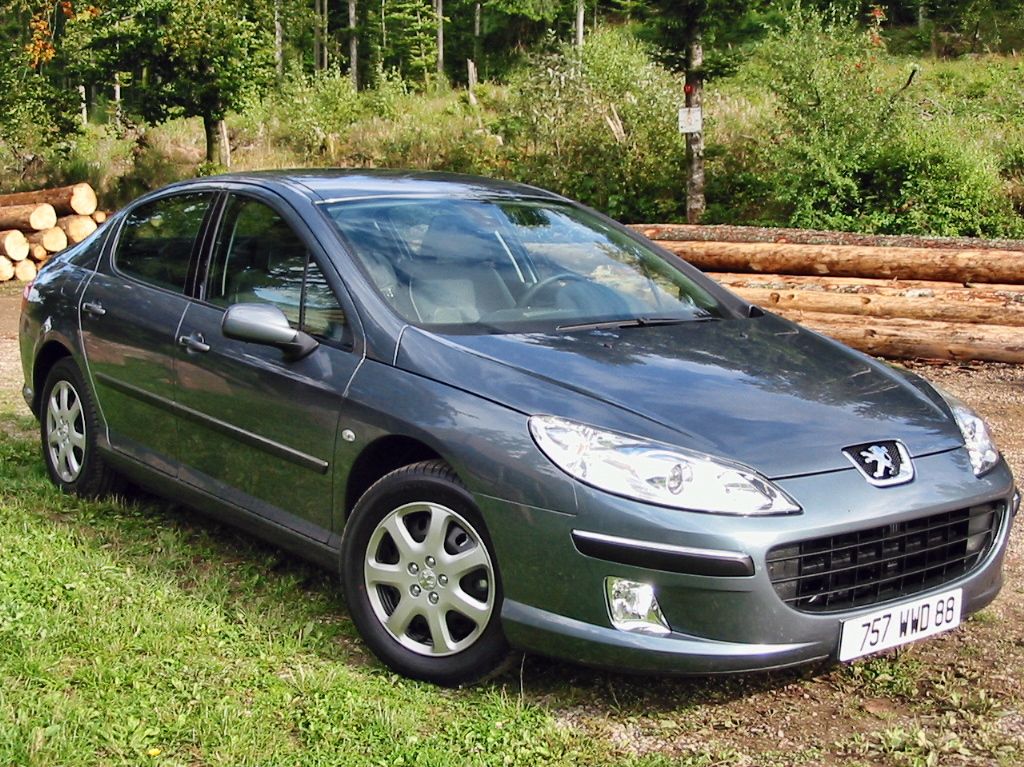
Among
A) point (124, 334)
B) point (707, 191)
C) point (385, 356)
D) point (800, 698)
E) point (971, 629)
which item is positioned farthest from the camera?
point (707, 191)

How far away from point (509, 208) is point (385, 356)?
125 cm

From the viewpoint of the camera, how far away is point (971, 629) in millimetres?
4195

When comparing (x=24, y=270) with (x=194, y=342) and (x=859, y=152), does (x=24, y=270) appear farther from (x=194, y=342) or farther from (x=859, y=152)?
(x=194, y=342)

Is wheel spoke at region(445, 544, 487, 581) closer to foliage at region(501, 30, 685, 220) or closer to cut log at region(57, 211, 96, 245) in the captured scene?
foliage at region(501, 30, 685, 220)

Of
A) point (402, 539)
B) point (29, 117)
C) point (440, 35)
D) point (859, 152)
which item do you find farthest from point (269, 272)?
point (440, 35)

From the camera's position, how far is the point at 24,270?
17.3 meters

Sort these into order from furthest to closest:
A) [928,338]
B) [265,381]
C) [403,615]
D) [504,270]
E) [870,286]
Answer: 1. [870,286]
2. [928,338]
3. [504,270]
4. [265,381]
5. [403,615]

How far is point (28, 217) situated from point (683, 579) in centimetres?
Answer: 1616

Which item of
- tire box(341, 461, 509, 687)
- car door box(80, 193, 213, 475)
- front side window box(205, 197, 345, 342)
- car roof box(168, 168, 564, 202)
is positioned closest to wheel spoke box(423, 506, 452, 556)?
tire box(341, 461, 509, 687)

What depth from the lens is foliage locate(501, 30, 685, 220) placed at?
19.0 metres

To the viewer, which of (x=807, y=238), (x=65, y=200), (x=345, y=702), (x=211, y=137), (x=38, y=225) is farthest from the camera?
(x=211, y=137)

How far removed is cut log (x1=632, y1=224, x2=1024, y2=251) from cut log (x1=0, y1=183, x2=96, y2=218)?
8.71 metres

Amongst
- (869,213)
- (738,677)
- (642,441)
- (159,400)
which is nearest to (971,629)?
(738,677)

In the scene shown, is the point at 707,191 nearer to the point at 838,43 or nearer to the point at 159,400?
the point at 838,43
